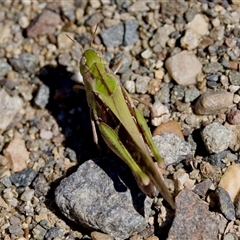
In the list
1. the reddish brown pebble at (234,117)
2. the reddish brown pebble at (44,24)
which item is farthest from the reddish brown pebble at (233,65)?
the reddish brown pebble at (44,24)

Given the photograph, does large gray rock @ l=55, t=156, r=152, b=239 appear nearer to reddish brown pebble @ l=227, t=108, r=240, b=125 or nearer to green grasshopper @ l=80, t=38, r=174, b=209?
green grasshopper @ l=80, t=38, r=174, b=209

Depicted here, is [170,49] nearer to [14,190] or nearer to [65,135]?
[65,135]

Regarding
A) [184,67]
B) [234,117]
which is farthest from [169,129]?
[184,67]

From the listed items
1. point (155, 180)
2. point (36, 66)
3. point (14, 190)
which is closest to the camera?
point (155, 180)

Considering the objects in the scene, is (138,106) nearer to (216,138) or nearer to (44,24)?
(216,138)

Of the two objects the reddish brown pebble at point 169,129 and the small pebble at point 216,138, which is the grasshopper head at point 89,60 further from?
the small pebble at point 216,138

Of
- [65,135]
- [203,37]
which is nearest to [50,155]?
[65,135]

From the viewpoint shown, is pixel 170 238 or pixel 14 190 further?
pixel 14 190

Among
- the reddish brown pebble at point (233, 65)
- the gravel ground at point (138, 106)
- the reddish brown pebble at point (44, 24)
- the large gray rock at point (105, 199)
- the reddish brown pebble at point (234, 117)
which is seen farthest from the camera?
the reddish brown pebble at point (44, 24)
